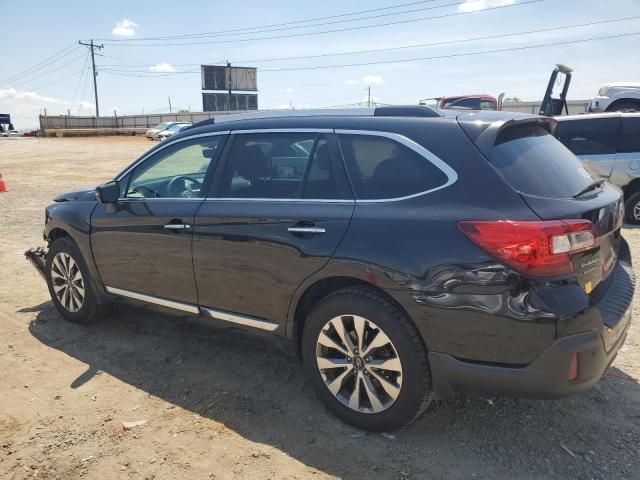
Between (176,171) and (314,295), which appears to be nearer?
(314,295)

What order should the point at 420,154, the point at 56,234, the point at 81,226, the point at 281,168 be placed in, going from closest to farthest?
the point at 420,154, the point at 281,168, the point at 81,226, the point at 56,234

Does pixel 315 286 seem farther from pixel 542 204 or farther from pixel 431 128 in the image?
pixel 542 204

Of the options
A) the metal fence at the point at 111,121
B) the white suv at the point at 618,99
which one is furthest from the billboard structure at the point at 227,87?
the white suv at the point at 618,99

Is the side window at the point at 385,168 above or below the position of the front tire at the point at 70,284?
above


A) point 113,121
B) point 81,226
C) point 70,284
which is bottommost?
point 70,284

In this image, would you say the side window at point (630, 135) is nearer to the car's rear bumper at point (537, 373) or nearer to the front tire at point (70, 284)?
the car's rear bumper at point (537, 373)

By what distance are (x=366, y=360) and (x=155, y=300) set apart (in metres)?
1.84

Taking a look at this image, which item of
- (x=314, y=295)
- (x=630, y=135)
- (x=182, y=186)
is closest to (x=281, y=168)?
(x=314, y=295)

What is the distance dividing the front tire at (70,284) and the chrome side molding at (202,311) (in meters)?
0.31

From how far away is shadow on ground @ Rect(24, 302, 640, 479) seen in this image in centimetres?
272

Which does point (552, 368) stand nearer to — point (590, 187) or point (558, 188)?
point (558, 188)

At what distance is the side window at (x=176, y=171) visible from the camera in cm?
373

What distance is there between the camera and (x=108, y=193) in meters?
4.06

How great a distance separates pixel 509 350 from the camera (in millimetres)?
2496
